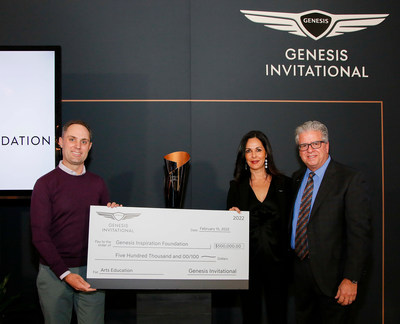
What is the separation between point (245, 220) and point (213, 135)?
1.03 meters

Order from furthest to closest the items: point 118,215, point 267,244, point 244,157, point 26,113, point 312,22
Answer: point 312,22 < point 26,113 < point 244,157 < point 267,244 < point 118,215

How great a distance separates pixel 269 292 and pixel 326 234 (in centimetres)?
57

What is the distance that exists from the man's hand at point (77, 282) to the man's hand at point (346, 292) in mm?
1488

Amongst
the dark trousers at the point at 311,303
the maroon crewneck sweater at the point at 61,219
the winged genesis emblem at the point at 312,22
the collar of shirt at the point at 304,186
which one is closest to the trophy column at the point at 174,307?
the maroon crewneck sweater at the point at 61,219

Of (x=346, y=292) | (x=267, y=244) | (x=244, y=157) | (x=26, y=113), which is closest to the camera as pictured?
(x=346, y=292)

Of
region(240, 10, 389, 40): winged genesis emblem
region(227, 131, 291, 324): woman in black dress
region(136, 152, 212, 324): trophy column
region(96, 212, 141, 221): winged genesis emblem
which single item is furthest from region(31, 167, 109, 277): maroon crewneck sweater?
region(240, 10, 389, 40): winged genesis emblem

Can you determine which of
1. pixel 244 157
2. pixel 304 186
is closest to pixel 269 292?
pixel 304 186

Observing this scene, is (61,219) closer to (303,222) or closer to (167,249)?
(167,249)

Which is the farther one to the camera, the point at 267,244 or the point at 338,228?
the point at 267,244

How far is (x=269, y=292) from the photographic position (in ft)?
7.44

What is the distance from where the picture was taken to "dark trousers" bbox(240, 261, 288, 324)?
2.26 m

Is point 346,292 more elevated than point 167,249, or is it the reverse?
point 167,249

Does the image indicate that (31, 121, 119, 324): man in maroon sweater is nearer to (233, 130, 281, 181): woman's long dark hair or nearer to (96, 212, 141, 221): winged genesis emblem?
(96, 212, 141, 221): winged genesis emblem

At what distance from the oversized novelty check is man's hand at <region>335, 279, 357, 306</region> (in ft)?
1.83
